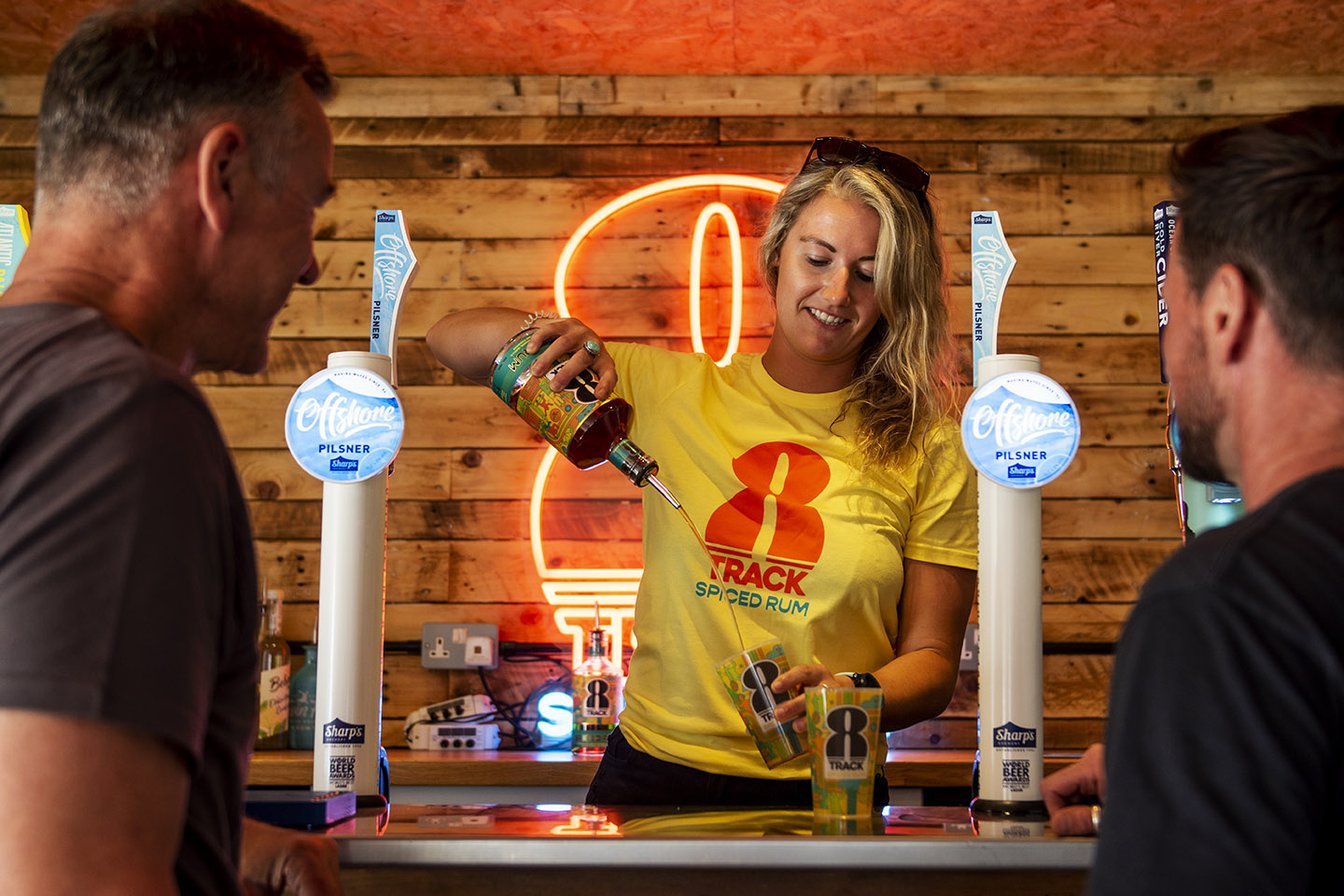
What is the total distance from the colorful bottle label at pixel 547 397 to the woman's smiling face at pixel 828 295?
0.37 meters

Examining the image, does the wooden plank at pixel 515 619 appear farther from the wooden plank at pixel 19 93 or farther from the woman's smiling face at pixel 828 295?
the wooden plank at pixel 19 93

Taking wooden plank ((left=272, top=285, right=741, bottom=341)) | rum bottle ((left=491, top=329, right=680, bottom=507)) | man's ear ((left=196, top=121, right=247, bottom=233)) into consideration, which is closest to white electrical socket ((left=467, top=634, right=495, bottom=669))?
wooden plank ((left=272, top=285, right=741, bottom=341))

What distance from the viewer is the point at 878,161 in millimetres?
1664

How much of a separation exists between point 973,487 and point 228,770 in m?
1.10

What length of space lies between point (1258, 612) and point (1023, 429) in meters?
0.66

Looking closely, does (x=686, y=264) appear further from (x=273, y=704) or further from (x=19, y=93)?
(x=19, y=93)

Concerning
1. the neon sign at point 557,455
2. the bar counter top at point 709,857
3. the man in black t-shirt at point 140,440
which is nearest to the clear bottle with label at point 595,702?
the neon sign at point 557,455

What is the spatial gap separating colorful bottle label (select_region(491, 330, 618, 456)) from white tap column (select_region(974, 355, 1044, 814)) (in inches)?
19.0

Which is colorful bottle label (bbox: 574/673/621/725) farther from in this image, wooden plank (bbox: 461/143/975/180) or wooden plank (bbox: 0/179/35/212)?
wooden plank (bbox: 0/179/35/212)

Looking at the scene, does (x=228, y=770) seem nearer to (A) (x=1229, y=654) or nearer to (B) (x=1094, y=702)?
(A) (x=1229, y=654)

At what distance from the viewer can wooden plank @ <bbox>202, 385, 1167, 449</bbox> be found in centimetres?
304

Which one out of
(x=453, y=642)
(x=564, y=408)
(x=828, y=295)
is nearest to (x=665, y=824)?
(x=564, y=408)

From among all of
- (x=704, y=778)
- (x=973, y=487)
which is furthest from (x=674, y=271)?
(x=704, y=778)

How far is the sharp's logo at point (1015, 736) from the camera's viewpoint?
122 centimetres
